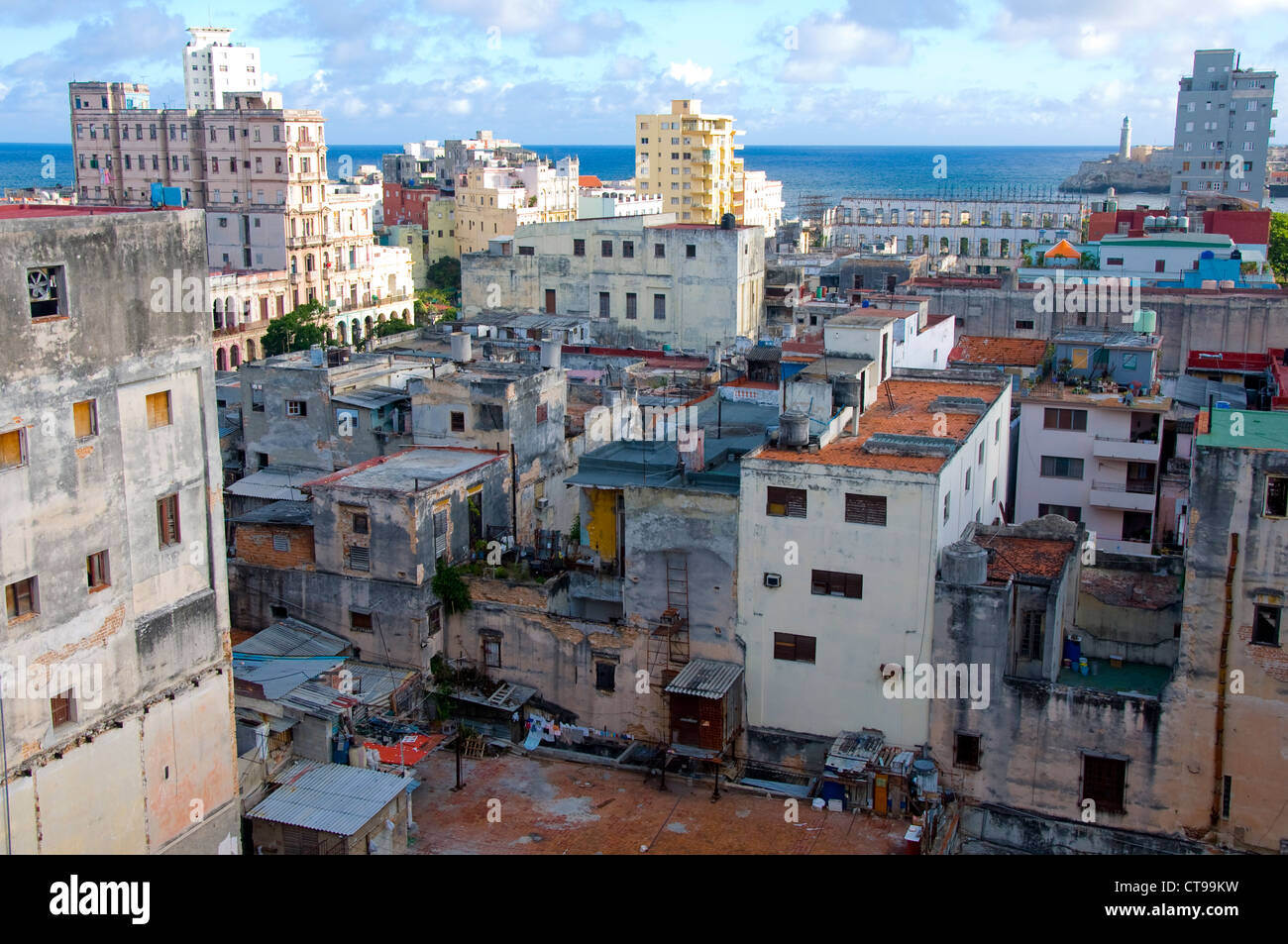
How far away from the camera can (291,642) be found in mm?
35906

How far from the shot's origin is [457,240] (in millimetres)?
138375

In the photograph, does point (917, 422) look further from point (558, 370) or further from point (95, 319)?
point (95, 319)

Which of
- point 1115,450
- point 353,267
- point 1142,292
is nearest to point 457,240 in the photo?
point 353,267

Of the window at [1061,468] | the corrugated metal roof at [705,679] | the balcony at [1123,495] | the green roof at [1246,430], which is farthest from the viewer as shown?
the window at [1061,468]

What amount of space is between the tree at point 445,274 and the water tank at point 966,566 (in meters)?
107

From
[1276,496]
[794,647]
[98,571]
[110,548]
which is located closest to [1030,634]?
[794,647]

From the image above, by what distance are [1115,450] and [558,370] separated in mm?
19483

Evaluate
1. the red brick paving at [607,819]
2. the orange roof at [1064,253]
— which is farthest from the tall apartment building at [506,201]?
the red brick paving at [607,819]

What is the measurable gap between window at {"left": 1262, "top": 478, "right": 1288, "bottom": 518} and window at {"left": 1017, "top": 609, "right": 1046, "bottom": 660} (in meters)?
5.86

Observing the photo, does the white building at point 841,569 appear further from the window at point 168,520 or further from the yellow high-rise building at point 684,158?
the yellow high-rise building at point 684,158

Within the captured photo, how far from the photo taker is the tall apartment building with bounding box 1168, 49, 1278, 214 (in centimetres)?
12656

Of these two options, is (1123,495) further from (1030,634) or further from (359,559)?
(359,559)

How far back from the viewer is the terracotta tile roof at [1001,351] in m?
53.8

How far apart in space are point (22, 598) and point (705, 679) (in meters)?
16.3
